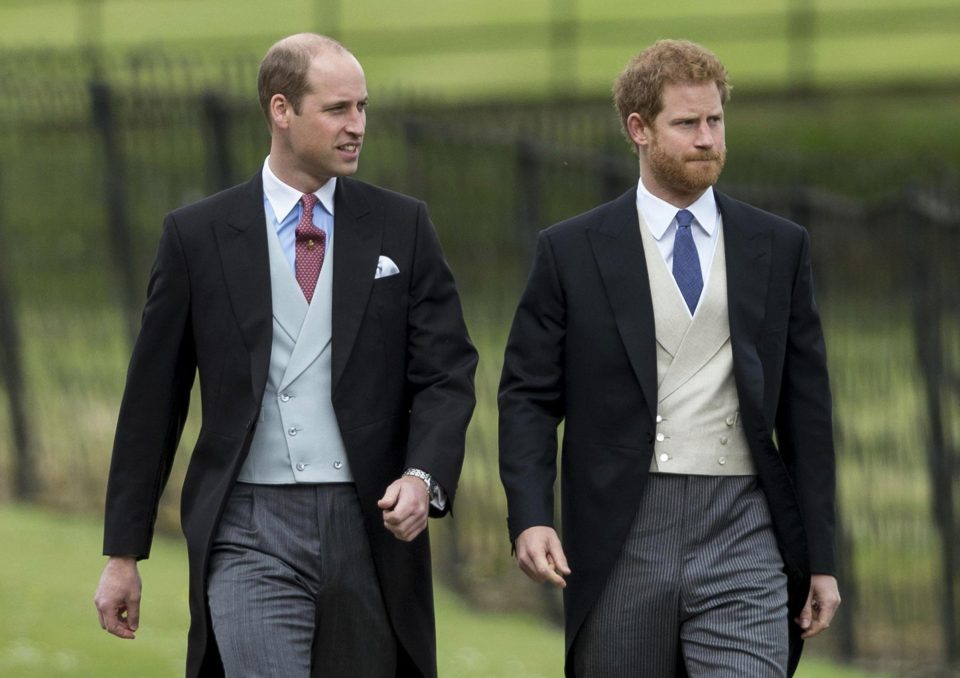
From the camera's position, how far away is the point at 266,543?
4.55m

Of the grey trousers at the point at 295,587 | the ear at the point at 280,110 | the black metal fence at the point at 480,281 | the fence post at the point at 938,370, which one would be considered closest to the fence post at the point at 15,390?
the black metal fence at the point at 480,281

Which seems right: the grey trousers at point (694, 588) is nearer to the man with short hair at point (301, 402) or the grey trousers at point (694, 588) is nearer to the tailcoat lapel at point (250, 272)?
the man with short hair at point (301, 402)

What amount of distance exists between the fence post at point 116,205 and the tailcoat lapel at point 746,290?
6.03 m

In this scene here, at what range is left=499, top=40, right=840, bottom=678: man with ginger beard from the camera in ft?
15.0

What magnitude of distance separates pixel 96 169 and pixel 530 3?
60.1 feet

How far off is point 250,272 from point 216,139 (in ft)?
17.9

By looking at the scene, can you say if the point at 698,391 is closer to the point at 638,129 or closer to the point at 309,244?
the point at 638,129

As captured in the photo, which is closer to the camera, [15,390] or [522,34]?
[15,390]

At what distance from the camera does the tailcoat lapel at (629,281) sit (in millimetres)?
4609

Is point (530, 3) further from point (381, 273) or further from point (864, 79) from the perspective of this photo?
point (381, 273)

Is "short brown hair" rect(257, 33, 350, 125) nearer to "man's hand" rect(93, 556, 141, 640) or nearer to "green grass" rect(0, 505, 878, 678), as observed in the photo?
"man's hand" rect(93, 556, 141, 640)

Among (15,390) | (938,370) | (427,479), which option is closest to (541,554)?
(427,479)

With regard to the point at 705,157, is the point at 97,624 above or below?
below

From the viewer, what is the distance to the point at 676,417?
181 inches
